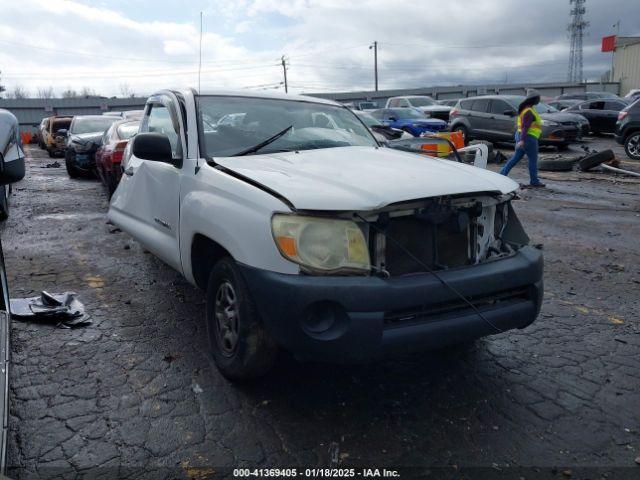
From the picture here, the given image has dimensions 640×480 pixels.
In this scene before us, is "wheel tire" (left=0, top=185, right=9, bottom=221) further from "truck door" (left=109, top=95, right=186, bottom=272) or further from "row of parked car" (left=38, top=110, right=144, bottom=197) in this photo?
"truck door" (left=109, top=95, right=186, bottom=272)

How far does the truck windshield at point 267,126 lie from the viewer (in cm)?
371

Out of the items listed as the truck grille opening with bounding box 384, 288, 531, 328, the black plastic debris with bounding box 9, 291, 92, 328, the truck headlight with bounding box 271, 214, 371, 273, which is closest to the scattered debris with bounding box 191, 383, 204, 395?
the truck headlight with bounding box 271, 214, 371, 273

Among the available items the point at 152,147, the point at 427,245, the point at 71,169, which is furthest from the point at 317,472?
the point at 71,169

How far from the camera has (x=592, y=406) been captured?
115 inches

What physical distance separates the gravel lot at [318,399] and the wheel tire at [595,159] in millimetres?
8915

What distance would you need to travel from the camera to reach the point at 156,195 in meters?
4.11

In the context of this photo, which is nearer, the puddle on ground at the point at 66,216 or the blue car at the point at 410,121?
the puddle on ground at the point at 66,216

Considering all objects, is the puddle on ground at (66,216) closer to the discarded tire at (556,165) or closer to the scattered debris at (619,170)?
the discarded tire at (556,165)

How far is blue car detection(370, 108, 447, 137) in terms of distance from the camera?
65.2 ft

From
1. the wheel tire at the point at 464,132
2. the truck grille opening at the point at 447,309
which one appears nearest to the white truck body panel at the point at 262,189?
the truck grille opening at the point at 447,309

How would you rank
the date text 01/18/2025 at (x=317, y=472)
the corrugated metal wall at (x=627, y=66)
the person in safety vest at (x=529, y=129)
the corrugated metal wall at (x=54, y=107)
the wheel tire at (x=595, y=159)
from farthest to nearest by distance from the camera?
the corrugated metal wall at (x=54, y=107), the corrugated metal wall at (x=627, y=66), the wheel tire at (x=595, y=159), the person in safety vest at (x=529, y=129), the date text 01/18/2025 at (x=317, y=472)

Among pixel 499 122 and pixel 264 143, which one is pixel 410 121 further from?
pixel 264 143

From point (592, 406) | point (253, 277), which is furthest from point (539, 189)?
point (253, 277)

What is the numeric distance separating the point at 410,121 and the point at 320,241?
728 inches
